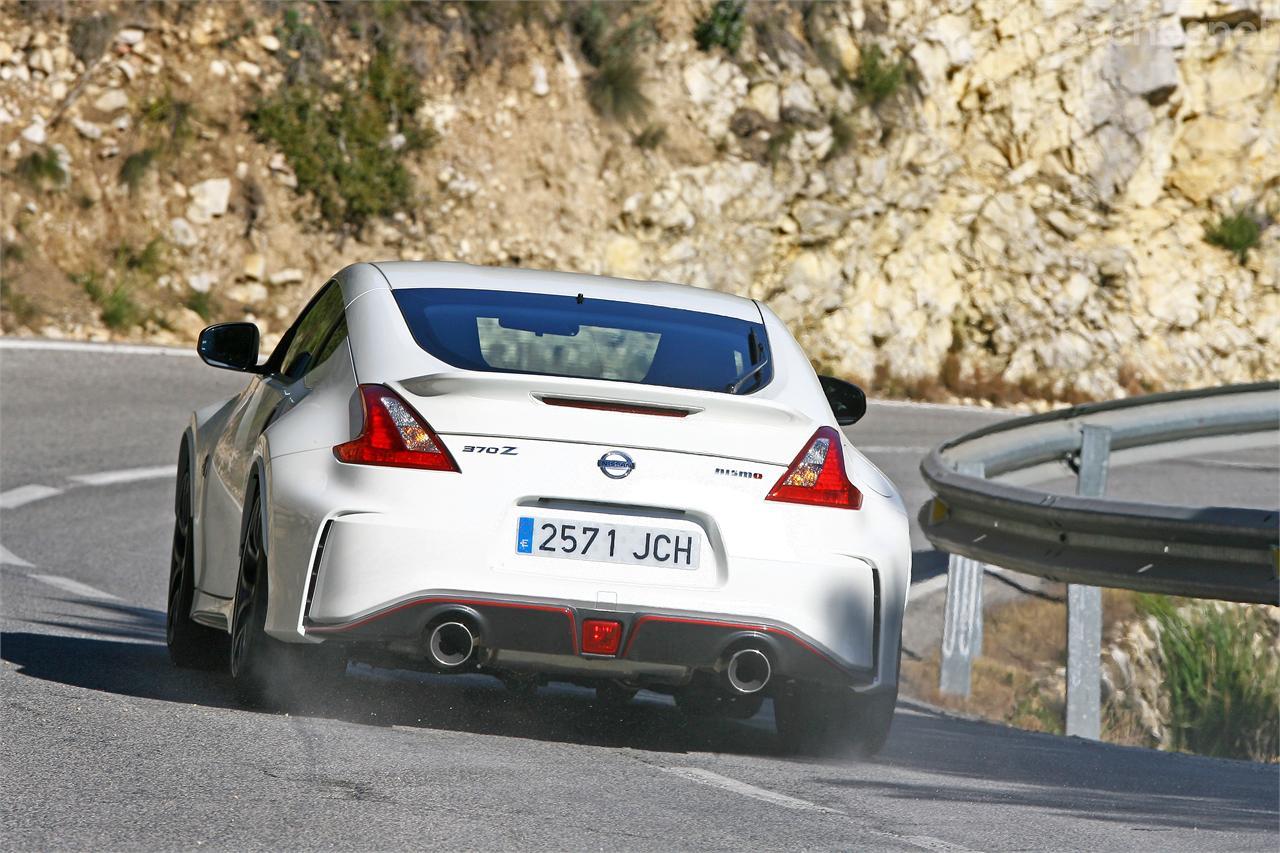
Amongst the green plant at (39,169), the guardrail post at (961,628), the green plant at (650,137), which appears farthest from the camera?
the green plant at (650,137)

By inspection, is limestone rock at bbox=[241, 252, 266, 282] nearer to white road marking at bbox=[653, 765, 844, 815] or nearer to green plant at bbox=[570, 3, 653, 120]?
green plant at bbox=[570, 3, 653, 120]

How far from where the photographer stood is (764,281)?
26.3 meters

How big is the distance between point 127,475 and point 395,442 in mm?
8560

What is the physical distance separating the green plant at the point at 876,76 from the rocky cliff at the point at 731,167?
0.06 m

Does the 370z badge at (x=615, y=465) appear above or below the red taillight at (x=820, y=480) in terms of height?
above

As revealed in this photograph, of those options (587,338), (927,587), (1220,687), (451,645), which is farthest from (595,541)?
(927,587)

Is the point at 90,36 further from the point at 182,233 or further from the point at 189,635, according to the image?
the point at 189,635

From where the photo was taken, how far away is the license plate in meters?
5.48

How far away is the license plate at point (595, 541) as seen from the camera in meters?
5.48

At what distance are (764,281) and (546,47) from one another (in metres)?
4.21

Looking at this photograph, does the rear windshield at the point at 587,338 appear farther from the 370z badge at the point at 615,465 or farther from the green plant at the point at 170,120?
the green plant at the point at 170,120

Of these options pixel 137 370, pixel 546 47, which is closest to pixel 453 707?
pixel 137 370

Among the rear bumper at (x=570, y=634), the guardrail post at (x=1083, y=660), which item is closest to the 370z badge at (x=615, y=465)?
the rear bumper at (x=570, y=634)

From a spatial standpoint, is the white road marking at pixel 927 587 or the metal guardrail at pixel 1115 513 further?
the white road marking at pixel 927 587
